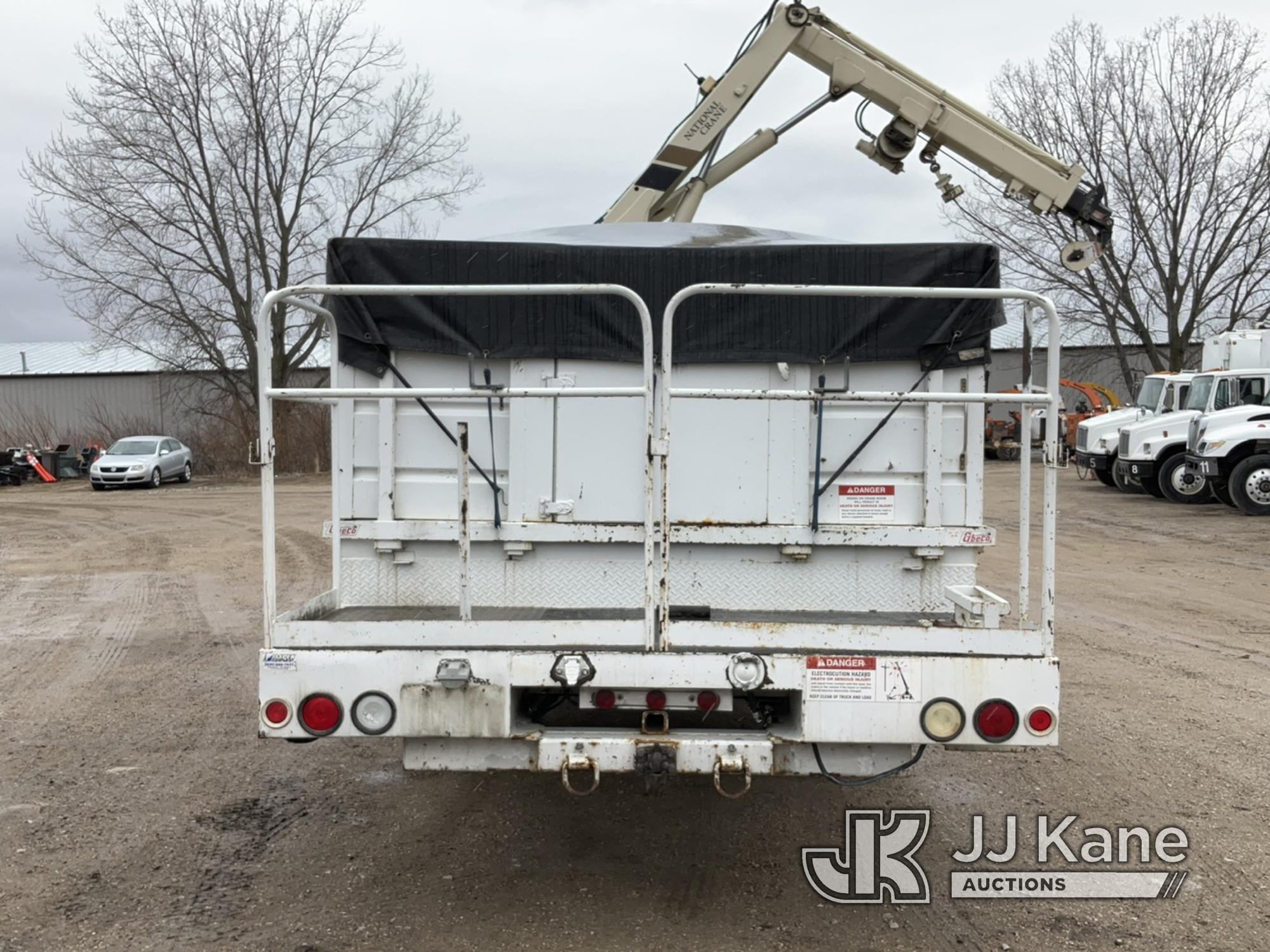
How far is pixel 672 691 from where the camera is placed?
11.6 feet

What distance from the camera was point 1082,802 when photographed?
491 cm

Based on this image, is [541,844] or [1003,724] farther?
[541,844]

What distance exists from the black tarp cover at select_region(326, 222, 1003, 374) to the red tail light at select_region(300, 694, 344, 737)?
4.71 feet

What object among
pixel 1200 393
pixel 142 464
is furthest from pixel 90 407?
pixel 1200 393

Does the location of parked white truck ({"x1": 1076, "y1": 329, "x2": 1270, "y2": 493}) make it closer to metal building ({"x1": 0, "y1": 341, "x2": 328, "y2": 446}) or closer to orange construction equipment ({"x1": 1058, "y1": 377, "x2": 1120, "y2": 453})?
orange construction equipment ({"x1": 1058, "y1": 377, "x2": 1120, "y2": 453})

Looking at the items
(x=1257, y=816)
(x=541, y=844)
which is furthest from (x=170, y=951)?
(x=1257, y=816)

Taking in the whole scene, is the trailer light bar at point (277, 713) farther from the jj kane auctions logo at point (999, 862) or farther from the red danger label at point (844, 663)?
the jj kane auctions logo at point (999, 862)

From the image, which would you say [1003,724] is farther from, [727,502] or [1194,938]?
[727,502]

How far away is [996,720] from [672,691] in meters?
1.09

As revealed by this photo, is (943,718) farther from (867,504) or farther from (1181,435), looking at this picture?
(1181,435)

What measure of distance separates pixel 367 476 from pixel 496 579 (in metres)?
0.69

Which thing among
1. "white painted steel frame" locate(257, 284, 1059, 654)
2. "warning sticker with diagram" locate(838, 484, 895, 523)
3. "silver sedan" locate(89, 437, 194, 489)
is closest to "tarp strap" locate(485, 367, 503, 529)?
"white painted steel frame" locate(257, 284, 1059, 654)

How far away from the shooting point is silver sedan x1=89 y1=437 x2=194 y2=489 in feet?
86.5

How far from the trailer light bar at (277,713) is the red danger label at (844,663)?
178 cm
